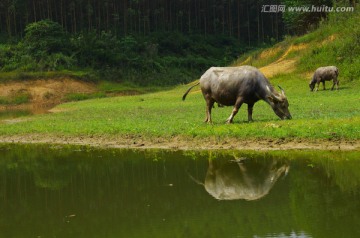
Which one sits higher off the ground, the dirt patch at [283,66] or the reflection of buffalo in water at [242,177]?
the reflection of buffalo in water at [242,177]

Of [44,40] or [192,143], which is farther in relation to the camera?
[44,40]

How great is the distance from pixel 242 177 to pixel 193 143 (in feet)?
18.4

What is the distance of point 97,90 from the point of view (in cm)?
6119

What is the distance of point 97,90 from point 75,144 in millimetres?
41277

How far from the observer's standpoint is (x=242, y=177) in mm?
12758

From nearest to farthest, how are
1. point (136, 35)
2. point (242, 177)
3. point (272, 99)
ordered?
1. point (242, 177)
2. point (272, 99)
3. point (136, 35)

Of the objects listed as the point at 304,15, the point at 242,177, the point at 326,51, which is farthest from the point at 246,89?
the point at 304,15

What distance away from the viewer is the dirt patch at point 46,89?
56.2m

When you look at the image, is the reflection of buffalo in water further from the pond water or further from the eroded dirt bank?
the eroded dirt bank

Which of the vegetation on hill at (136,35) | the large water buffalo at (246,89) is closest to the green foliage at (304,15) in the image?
the vegetation on hill at (136,35)

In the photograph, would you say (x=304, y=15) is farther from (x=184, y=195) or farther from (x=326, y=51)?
(x=184, y=195)

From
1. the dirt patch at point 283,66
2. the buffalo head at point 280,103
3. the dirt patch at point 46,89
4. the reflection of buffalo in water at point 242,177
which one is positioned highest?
the buffalo head at point 280,103

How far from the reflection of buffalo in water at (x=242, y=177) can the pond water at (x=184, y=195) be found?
0.03m

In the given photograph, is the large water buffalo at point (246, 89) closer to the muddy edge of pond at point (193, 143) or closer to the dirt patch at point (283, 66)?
the muddy edge of pond at point (193, 143)
